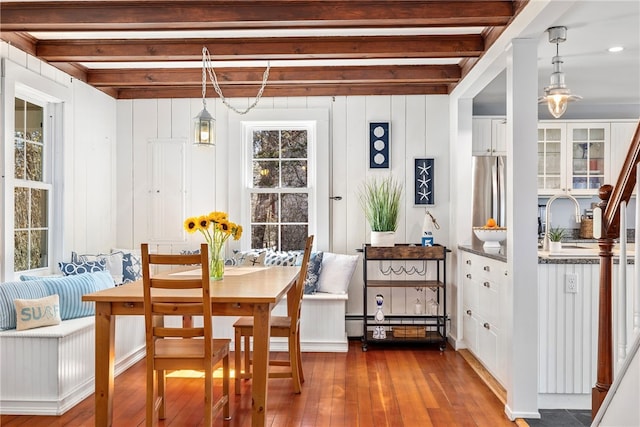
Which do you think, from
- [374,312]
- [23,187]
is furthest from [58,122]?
[374,312]

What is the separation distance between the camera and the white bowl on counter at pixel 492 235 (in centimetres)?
444

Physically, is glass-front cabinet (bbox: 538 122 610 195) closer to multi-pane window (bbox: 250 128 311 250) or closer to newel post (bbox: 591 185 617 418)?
multi-pane window (bbox: 250 128 311 250)

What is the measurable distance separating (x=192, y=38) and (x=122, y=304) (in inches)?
88.1

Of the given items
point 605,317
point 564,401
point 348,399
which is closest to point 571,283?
point 564,401

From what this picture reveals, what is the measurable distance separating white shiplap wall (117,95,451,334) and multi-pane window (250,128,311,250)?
0.76 ft

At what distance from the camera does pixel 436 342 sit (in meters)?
5.00

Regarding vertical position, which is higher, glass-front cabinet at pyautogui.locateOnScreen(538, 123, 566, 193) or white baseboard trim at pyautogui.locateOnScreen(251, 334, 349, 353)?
glass-front cabinet at pyautogui.locateOnScreen(538, 123, 566, 193)

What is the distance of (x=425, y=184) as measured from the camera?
17.7 feet

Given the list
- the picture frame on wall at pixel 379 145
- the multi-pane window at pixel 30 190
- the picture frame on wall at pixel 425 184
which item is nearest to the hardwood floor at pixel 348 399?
the multi-pane window at pixel 30 190

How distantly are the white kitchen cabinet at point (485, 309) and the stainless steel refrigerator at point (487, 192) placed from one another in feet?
1.58

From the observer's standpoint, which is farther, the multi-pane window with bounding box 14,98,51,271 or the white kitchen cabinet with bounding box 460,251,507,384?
the multi-pane window with bounding box 14,98,51,271

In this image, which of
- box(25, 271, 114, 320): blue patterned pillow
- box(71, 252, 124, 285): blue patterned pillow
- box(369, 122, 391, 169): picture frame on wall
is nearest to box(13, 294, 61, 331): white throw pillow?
box(25, 271, 114, 320): blue patterned pillow

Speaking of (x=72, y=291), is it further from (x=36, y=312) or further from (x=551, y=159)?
(x=551, y=159)

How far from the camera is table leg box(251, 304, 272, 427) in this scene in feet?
9.40
